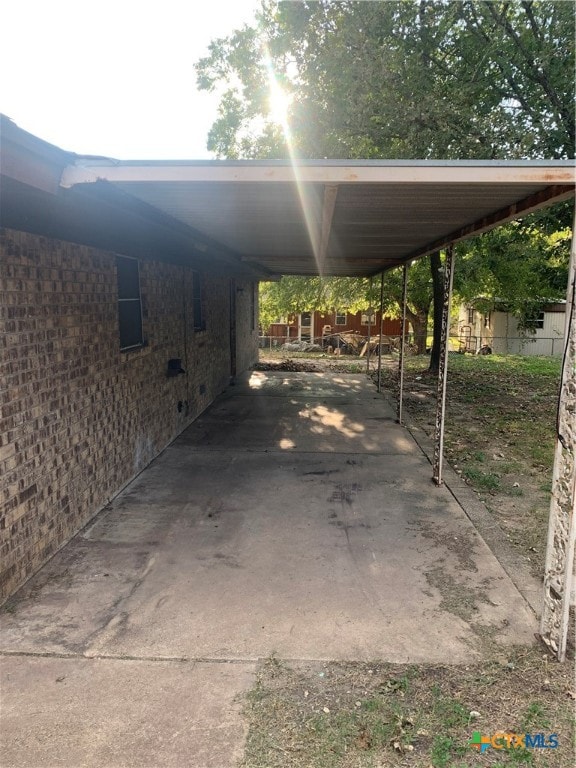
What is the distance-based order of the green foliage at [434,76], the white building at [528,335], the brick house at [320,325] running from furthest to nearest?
the brick house at [320,325]
the white building at [528,335]
the green foliage at [434,76]

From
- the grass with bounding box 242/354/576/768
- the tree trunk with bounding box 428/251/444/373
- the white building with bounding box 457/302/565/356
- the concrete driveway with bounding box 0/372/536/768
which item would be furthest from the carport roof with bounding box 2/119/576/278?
the white building with bounding box 457/302/565/356

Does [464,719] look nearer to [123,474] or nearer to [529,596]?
[529,596]

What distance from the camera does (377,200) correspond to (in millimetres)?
3936

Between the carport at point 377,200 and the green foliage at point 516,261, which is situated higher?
the green foliage at point 516,261

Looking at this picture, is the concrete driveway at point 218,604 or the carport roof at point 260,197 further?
the carport roof at point 260,197

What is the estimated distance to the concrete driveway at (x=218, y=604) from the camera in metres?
2.60

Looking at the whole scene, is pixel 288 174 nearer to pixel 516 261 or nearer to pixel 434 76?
pixel 434 76

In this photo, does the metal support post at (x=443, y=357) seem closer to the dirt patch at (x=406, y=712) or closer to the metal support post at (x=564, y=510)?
the metal support post at (x=564, y=510)

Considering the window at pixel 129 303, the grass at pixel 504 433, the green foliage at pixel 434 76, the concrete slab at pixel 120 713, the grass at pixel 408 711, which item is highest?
the green foliage at pixel 434 76

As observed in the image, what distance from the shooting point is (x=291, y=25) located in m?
9.84

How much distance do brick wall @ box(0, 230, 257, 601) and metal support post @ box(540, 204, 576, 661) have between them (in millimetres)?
3622

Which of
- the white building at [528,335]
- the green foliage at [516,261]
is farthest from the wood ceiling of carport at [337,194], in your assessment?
the white building at [528,335]

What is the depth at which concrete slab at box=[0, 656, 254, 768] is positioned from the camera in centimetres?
238
